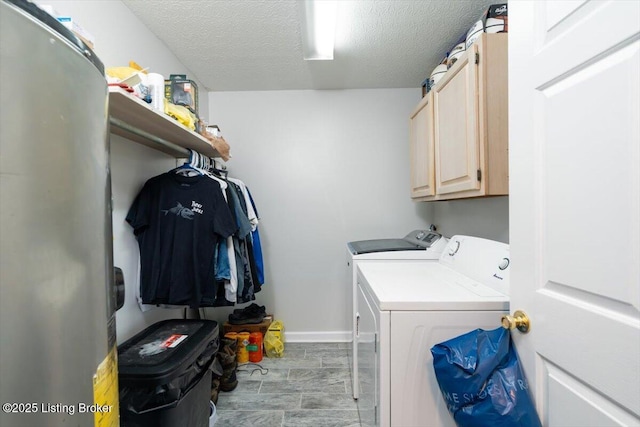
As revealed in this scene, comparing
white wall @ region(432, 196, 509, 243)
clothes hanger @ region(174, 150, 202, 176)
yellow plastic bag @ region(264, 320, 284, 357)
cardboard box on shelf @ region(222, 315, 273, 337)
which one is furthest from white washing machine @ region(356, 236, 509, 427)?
cardboard box on shelf @ region(222, 315, 273, 337)

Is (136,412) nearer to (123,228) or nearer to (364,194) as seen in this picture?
(123,228)

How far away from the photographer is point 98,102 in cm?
54

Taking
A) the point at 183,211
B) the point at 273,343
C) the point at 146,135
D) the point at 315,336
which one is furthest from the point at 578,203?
the point at 315,336

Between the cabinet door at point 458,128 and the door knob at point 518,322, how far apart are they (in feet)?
2.28

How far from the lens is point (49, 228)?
1.32ft

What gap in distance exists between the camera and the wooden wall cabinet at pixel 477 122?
1.26 m

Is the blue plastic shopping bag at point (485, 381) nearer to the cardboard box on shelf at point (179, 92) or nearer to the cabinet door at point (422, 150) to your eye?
the cabinet door at point (422, 150)

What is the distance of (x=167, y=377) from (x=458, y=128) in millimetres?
1860

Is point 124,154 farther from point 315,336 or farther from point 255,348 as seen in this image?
point 315,336

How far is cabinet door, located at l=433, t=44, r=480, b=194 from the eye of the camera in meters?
1.32

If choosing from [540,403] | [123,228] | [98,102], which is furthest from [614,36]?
[123,228]

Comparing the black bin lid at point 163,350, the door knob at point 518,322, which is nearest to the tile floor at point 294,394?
the black bin lid at point 163,350

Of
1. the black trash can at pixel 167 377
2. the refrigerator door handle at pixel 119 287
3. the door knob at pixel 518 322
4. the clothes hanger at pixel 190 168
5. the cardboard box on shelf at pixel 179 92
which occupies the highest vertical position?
the cardboard box on shelf at pixel 179 92

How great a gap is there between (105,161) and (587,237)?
109cm
